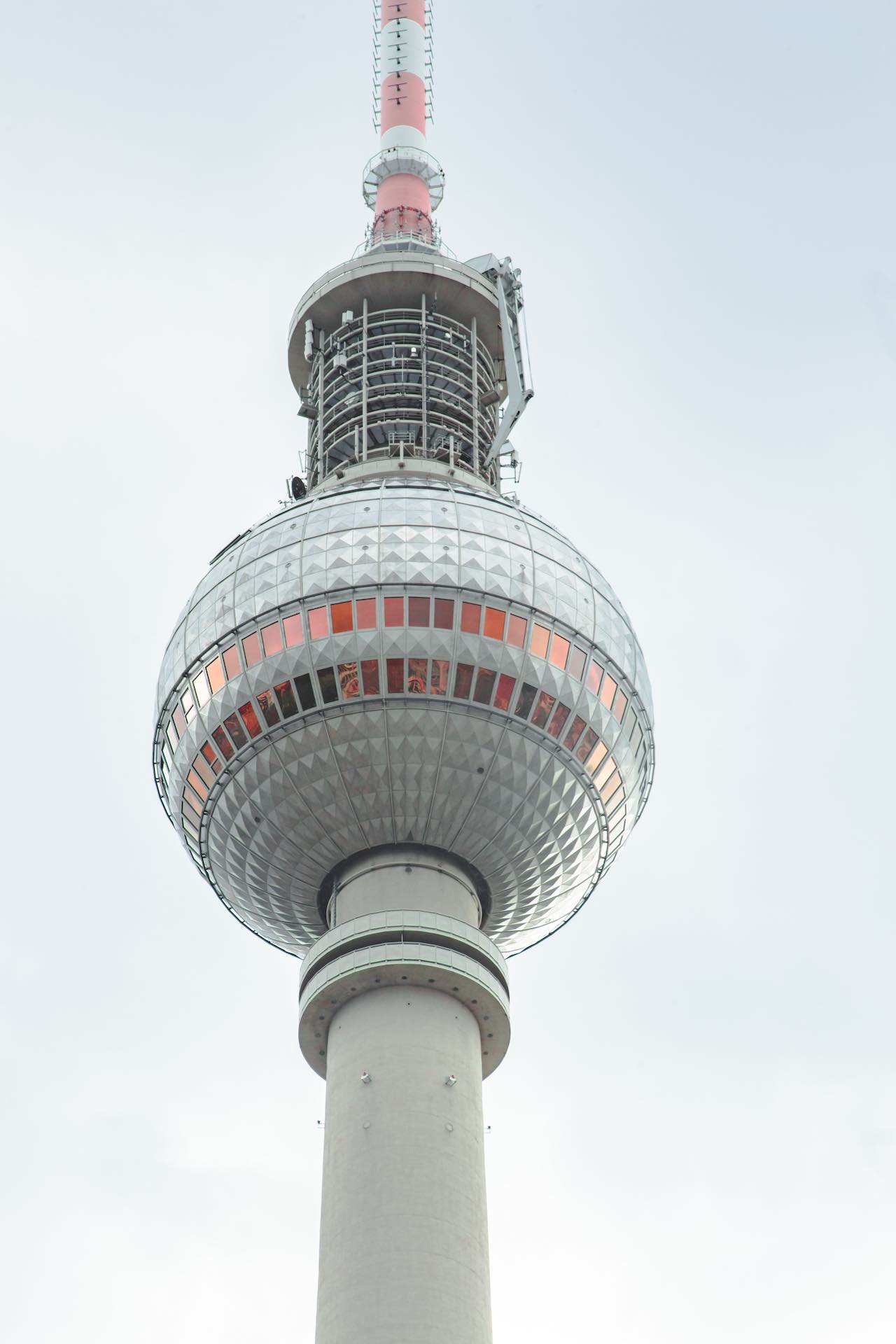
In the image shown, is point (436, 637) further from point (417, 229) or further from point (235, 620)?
point (417, 229)

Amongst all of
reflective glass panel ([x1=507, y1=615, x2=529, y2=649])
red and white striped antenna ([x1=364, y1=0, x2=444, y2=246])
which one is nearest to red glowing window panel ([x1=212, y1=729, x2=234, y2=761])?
reflective glass panel ([x1=507, y1=615, x2=529, y2=649])

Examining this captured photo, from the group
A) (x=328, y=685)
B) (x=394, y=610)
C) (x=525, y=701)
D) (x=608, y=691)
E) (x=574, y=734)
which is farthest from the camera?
(x=608, y=691)

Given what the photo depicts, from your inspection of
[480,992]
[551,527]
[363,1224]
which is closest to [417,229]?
[551,527]

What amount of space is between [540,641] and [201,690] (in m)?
10.7

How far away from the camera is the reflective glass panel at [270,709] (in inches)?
1922

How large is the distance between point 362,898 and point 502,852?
15.3 ft

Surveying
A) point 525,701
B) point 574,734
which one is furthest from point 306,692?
point 574,734

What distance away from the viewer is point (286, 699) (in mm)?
48688

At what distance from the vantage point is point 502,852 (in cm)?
5138

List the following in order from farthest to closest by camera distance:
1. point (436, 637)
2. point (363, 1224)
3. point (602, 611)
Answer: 1. point (602, 611)
2. point (436, 637)
3. point (363, 1224)

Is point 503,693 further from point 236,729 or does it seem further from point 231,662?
point 231,662

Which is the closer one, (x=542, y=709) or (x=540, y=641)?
(x=542, y=709)

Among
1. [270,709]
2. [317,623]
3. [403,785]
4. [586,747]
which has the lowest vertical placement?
[403,785]

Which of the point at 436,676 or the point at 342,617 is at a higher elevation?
the point at 342,617
